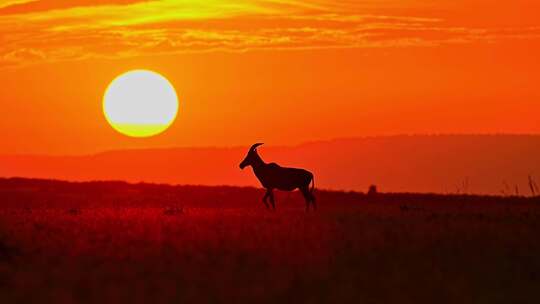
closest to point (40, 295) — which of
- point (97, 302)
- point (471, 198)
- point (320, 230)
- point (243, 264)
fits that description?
point (97, 302)

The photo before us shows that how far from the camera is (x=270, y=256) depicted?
68.8 feet

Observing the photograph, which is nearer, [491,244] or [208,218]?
[491,244]

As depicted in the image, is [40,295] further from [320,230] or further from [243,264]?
[320,230]

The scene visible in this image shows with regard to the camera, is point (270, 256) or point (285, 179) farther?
point (285, 179)

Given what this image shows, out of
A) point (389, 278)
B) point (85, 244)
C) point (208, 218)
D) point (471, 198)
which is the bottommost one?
point (389, 278)

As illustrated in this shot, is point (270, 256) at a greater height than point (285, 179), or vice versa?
point (285, 179)

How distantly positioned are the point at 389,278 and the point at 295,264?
221cm

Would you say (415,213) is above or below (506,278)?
above

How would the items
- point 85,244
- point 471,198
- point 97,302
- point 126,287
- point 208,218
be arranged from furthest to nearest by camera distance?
point 471,198 → point 208,218 → point 85,244 → point 126,287 → point 97,302

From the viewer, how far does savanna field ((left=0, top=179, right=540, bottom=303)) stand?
16844 mm

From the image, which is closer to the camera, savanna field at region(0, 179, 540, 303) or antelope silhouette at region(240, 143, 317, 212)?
savanna field at region(0, 179, 540, 303)

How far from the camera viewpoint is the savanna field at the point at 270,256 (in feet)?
55.3

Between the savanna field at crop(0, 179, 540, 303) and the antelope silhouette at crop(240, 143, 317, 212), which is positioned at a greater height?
Result: the antelope silhouette at crop(240, 143, 317, 212)

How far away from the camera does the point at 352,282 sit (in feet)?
58.3
